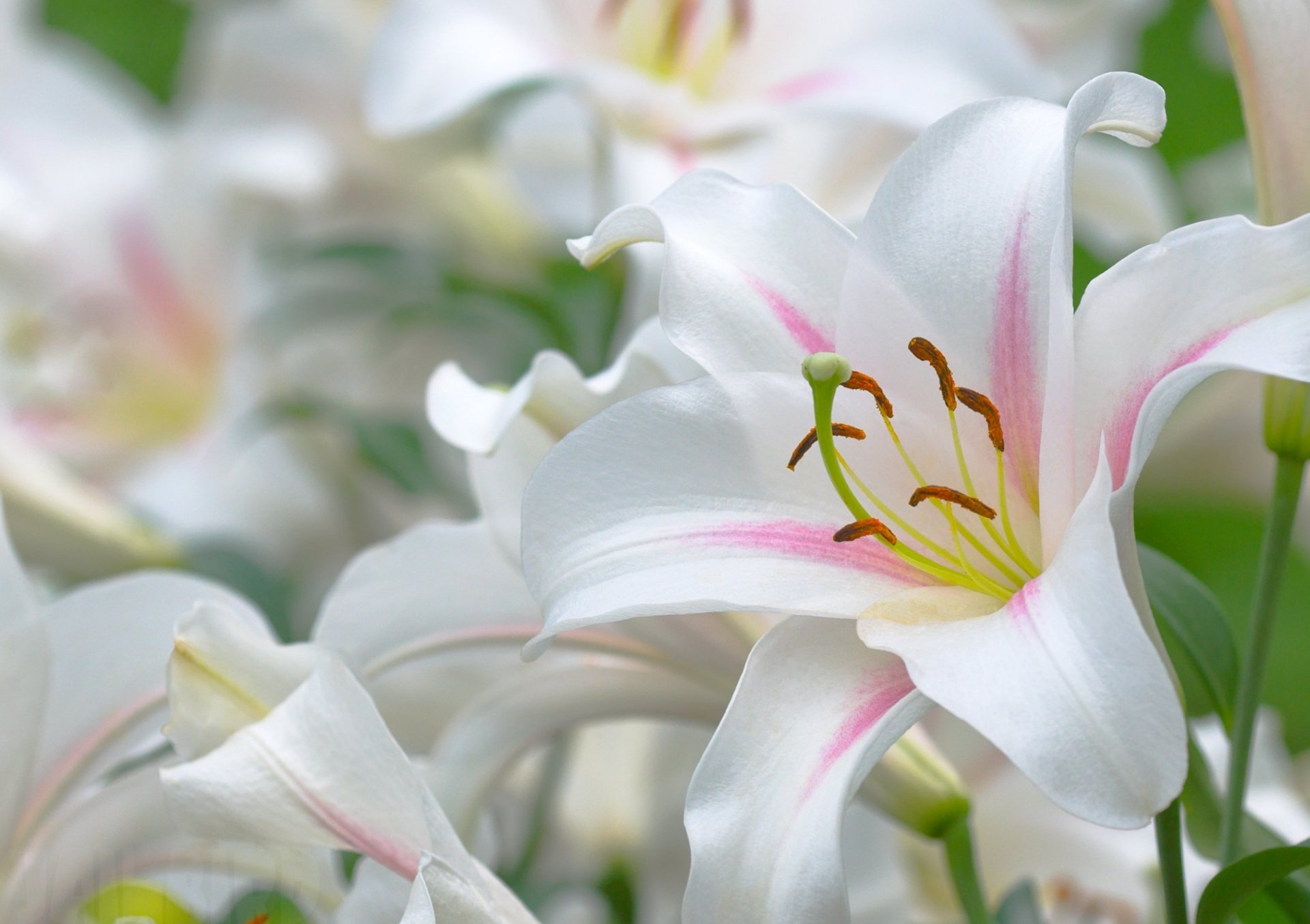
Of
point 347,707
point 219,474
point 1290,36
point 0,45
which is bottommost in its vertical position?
point 219,474

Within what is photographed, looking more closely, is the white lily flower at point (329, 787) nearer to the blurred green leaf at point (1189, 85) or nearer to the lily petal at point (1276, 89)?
the lily petal at point (1276, 89)

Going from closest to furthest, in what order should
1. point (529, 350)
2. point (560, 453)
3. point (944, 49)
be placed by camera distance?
point (560, 453) → point (944, 49) → point (529, 350)

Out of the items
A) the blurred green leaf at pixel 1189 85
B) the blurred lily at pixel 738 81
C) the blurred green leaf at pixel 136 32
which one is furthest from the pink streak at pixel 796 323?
the blurred green leaf at pixel 136 32

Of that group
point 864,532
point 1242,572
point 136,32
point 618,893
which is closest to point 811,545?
point 864,532

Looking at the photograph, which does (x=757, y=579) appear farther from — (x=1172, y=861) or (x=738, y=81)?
(x=738, y=81)

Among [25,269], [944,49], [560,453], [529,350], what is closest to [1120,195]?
[944,49]

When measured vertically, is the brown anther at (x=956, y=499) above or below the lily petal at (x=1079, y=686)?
below

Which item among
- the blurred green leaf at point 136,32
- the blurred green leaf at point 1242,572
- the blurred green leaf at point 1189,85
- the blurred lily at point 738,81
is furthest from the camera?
the blurred green leaf at point 136,32

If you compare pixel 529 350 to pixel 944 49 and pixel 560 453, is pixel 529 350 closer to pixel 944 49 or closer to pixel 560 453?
pixel 944 49
